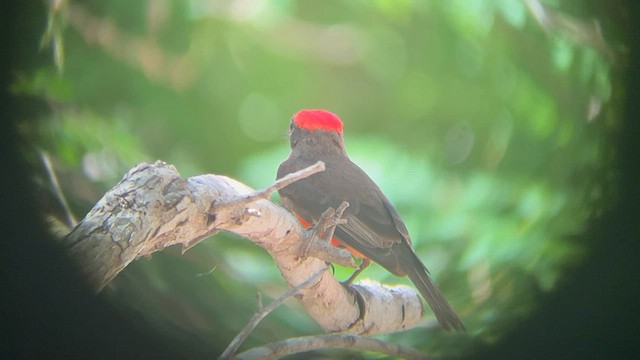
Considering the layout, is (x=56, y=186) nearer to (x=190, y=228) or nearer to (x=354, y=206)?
(x=190, y=228)

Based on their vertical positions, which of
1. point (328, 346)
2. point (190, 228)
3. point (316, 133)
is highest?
point (316, 133)

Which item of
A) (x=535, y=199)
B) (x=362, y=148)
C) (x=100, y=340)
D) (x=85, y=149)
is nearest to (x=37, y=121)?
(x=85, y=149)

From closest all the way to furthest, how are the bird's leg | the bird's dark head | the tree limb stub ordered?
the tree limb stub
the bird's dark head
the bird's leg

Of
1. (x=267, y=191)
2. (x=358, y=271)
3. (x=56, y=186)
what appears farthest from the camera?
(x=358, y=271)

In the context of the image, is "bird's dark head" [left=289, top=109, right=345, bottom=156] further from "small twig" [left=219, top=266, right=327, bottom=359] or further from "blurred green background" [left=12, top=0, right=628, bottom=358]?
"small twig" [left=219, top=266, right=327, bottom=359]

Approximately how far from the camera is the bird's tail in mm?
1245

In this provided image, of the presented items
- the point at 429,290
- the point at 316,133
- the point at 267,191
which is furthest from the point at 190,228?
the point at 429,290

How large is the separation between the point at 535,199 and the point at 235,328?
1.70 ft

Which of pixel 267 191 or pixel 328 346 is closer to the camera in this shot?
pixel 267 191

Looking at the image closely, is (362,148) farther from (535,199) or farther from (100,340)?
(100,340)

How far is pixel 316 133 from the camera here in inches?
47.5

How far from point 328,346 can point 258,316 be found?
0.17 m

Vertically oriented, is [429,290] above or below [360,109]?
below

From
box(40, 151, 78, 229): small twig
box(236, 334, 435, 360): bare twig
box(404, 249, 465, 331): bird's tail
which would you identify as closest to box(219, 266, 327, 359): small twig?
box(236, 334, 435, 360): bare twig
